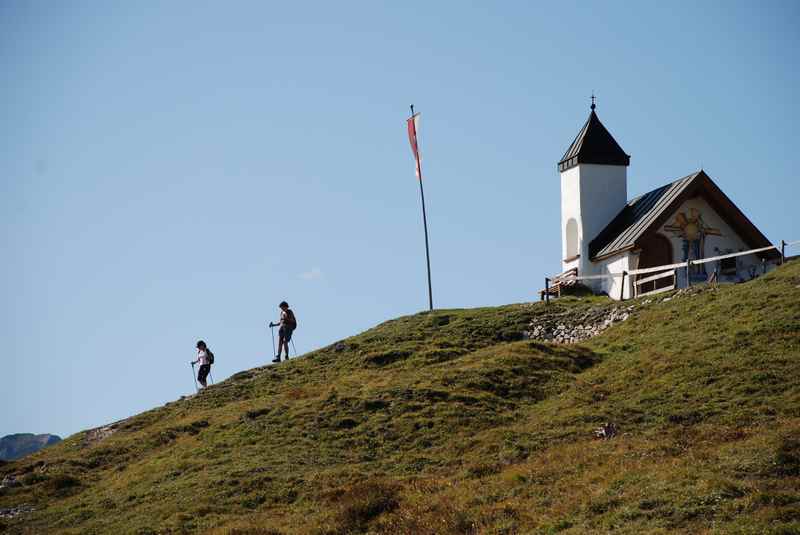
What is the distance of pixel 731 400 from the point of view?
90.8 feet

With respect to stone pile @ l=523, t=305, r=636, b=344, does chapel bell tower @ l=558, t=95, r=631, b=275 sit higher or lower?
higher

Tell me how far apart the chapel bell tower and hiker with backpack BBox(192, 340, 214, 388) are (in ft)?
60.0

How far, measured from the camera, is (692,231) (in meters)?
46.7

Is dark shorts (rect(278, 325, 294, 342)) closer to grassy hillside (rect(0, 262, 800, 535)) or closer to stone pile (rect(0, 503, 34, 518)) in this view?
grassy hillside (rect(0, 262, 800, 535))

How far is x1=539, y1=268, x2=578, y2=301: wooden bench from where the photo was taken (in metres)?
49.8

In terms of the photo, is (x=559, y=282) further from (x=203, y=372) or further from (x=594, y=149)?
(x=203, y=372)

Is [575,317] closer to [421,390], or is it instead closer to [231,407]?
[421,390]

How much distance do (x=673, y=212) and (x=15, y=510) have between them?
3010cm

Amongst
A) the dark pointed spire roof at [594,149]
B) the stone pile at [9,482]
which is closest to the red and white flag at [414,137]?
the dark pointed spire roof at [594,149]

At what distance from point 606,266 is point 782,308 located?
1490 cm

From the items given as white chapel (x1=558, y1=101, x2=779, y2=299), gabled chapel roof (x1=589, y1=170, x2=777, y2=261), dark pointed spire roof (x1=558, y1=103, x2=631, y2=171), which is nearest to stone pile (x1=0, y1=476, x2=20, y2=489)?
white chapel (x1=558, y1=101, x2=779, y2=299)

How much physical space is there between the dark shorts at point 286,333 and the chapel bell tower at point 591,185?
1472cm

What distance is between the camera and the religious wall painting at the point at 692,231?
46.6m

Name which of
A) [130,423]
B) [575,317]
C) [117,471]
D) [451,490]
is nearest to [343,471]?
[451,490]
